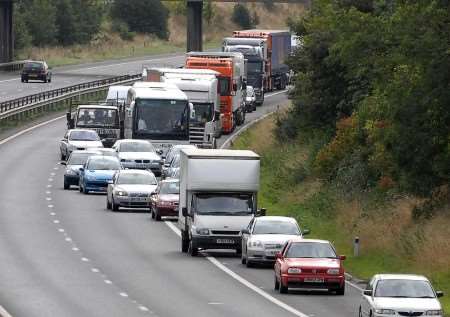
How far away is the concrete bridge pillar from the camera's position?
14038 centimetres

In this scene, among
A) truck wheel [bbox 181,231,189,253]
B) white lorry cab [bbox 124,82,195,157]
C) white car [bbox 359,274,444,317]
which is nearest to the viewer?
white car [bbox 359,274,444,317]

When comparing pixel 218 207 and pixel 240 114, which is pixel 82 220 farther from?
pixel 240 114

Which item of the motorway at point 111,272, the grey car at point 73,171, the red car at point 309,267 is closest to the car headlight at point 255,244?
the motorway at point 111,272

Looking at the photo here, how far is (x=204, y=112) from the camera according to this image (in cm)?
7925

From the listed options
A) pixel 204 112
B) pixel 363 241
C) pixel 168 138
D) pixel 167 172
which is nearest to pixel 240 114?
pixel 204 112

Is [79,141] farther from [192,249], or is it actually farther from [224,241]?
[224,241]

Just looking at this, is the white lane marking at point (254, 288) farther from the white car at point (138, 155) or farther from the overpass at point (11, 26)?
the overpass at point (11, 26)

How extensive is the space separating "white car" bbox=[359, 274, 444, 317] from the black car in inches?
3668

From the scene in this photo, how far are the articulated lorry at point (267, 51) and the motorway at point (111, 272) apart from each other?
1801 inches

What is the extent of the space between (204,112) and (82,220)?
79.6 ft

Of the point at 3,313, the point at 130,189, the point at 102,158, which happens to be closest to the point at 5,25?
the point at 102,158

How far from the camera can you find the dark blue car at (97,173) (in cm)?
6456

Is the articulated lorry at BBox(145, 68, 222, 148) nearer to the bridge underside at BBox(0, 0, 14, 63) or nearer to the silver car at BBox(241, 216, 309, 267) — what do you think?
the silver car at BBox(241, 216, 309, 267)

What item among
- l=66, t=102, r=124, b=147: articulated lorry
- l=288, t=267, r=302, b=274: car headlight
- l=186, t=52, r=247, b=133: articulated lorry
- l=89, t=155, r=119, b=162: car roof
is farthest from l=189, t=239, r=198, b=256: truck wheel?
l=186, t=52, r=247, b=133: articulated lorry
